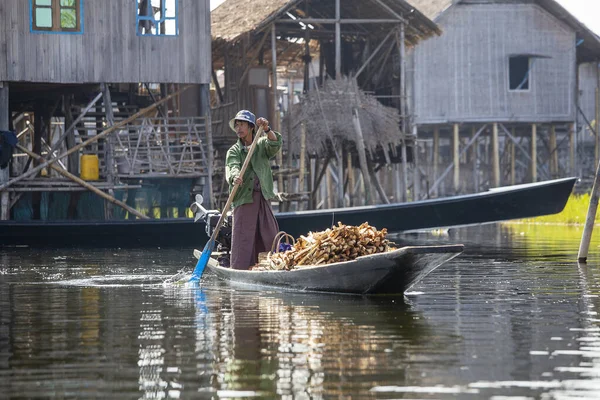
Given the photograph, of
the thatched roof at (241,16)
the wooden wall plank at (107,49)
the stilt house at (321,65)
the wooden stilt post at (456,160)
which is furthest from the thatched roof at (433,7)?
the wooden wall plank at (107,49)

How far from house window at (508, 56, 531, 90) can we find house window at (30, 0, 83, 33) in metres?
14.5

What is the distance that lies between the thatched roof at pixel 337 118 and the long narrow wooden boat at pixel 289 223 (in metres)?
3.89

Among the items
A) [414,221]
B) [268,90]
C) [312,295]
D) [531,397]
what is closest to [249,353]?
[531,397]

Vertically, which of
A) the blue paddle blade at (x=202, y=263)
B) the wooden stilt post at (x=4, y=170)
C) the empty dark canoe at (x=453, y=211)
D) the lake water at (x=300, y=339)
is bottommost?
the lake water at (x=300, y=339)

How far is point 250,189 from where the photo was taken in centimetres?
1120

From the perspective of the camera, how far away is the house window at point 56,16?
66.5 feet

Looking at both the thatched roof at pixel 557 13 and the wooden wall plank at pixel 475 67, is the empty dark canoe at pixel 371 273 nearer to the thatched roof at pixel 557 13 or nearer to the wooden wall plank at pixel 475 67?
the thatched roof at pixel 557 13

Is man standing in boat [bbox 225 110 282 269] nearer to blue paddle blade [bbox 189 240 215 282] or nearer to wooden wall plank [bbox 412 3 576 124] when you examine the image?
blue paddle blade [bbox 189 240 215 282]

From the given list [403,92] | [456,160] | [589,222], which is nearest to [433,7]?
[456,160]

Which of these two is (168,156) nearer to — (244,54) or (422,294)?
(244,54)

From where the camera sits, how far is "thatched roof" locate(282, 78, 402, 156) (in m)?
22.7

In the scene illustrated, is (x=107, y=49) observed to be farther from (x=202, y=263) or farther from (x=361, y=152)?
(x=202, y=263)

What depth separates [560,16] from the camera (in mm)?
30891

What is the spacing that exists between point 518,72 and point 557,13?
1.90 meters
